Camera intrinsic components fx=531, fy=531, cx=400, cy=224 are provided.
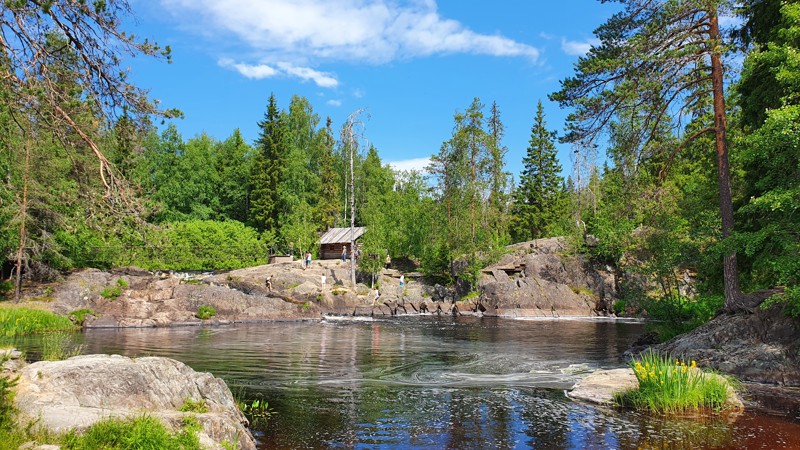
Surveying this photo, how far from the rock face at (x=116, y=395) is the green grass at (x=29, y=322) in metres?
20.6

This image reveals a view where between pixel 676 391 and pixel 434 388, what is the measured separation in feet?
20.7

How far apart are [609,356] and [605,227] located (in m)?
23.2

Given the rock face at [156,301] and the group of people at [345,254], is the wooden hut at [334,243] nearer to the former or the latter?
the group of people at [345,254]

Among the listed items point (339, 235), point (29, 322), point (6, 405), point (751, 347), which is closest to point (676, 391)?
point (751, 347)

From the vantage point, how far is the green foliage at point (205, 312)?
116 feet

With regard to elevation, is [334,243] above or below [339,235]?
below

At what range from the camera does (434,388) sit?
1519 centimetres

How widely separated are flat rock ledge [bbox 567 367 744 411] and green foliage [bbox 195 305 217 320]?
27.7 meters

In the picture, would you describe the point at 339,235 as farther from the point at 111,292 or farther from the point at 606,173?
the point at 606,173

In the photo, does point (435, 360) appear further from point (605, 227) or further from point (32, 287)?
point (32, 287)

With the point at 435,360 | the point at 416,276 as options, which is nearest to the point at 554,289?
the point at 416,276

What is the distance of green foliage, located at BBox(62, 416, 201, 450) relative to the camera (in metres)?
6.49

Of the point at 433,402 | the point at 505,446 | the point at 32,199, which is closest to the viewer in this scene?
the point at 505,446

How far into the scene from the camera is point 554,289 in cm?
4503
